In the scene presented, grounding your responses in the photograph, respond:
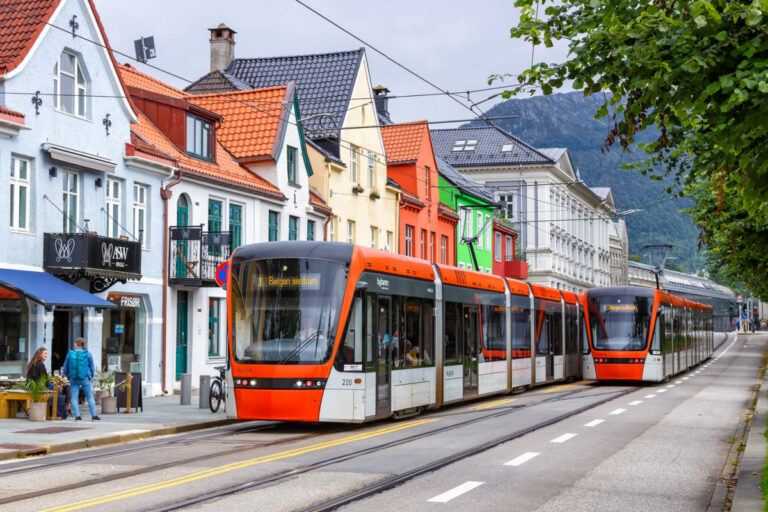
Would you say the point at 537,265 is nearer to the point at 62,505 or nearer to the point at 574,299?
the point at 574,299

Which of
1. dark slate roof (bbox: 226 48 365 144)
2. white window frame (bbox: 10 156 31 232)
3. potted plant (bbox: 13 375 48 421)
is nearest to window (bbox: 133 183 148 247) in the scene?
white window frame (bbox: 10 156 31 232)

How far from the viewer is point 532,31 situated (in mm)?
10641

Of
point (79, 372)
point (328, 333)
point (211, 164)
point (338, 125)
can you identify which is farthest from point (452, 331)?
point (338, 125)

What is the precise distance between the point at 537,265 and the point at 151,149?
57585 millimetres

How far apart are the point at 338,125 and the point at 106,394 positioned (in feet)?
72.8

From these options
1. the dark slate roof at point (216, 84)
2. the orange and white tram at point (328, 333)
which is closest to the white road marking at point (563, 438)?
the orange and white tram at point (328, 333)

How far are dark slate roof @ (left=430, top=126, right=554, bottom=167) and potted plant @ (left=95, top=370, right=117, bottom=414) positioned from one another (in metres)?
59.2

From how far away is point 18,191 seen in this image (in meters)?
22.6

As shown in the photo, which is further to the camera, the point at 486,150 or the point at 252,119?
the point at 486,150

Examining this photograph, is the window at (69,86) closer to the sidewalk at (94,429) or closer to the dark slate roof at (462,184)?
the sidewalk at (94,429)

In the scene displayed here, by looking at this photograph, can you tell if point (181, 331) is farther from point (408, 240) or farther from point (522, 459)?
point (408, 240)

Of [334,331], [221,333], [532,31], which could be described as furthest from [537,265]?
[532,31]

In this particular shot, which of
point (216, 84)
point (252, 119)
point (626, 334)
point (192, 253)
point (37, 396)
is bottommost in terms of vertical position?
point (37, 396)

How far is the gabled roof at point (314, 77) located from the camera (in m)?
42.8
